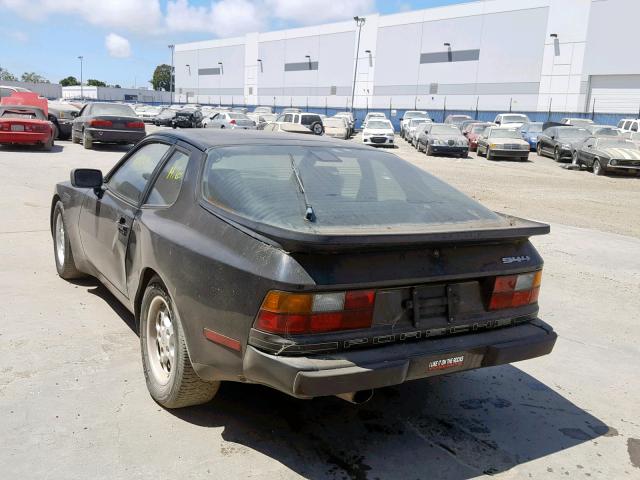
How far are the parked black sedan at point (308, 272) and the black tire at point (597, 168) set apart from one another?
1837cm

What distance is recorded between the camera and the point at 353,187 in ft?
11.7

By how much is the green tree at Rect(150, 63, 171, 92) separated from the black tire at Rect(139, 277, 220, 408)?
142 m

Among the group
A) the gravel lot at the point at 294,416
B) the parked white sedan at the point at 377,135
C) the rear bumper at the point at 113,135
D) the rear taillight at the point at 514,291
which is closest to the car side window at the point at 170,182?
the gravel lot at the point at 294,416

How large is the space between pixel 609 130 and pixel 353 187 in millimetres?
27299

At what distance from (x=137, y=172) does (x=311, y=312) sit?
2.16 metres

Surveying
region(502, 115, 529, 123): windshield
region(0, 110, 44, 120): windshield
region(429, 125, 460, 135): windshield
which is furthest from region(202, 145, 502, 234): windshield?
region(502, 115, 529, 123): windshield

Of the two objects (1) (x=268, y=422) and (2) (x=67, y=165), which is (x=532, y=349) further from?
(2) (x=67, y=165)

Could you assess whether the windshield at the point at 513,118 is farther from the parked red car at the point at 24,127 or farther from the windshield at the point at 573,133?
the parked red car at the point at 24,127

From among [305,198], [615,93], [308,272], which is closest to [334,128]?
[615,93]

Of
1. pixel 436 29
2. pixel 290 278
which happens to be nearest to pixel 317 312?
pixel 290 278

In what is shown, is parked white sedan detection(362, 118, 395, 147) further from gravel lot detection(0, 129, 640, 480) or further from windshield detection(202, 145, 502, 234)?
windshield detection(202, 145, 502, 234)

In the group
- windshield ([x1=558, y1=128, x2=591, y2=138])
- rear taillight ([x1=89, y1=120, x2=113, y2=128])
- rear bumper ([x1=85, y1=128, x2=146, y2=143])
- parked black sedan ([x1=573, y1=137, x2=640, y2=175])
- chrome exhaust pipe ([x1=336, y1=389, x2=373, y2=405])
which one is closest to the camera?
chrome exhaust pipe ([x1=336, y1=389, x2=373, y2=405])

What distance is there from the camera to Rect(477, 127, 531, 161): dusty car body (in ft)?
80.3

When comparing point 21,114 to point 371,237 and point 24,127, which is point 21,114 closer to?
point 24,127
